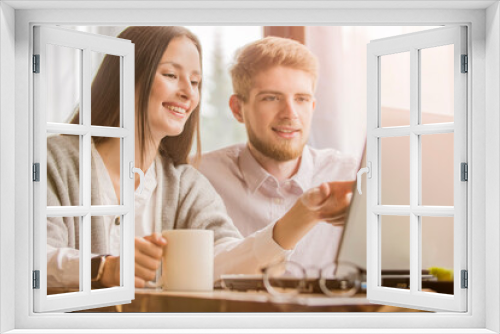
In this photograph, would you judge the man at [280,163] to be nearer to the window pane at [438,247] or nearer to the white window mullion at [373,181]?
the window pane at [438,247]

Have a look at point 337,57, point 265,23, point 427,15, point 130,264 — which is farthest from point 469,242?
point 337,57

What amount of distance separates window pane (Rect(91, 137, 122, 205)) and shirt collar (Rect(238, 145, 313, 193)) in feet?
3.34

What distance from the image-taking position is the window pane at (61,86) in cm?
390

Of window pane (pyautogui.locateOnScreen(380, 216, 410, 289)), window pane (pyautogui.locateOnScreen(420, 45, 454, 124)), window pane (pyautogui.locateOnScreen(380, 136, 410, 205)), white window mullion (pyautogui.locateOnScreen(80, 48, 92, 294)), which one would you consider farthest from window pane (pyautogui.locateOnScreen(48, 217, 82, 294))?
window pane (pyautogui.locateOnScreen(420, 45, 454, 124))

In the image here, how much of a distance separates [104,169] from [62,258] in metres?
0.63

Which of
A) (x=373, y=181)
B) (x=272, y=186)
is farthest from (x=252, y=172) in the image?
(x=373, y=181)

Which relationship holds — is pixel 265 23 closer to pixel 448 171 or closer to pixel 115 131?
pixel 115 131

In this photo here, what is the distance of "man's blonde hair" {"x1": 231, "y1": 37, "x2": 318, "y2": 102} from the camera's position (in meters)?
4.14

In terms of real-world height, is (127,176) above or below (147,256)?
above

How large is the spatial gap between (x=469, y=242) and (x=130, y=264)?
5.48ft

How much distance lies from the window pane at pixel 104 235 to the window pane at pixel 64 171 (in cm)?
32

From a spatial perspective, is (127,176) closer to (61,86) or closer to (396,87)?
(61,86)

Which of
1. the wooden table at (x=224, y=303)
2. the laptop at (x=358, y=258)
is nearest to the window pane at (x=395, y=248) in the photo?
the laptop at (x=358, y=258)

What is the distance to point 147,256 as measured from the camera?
3941 millimetres
